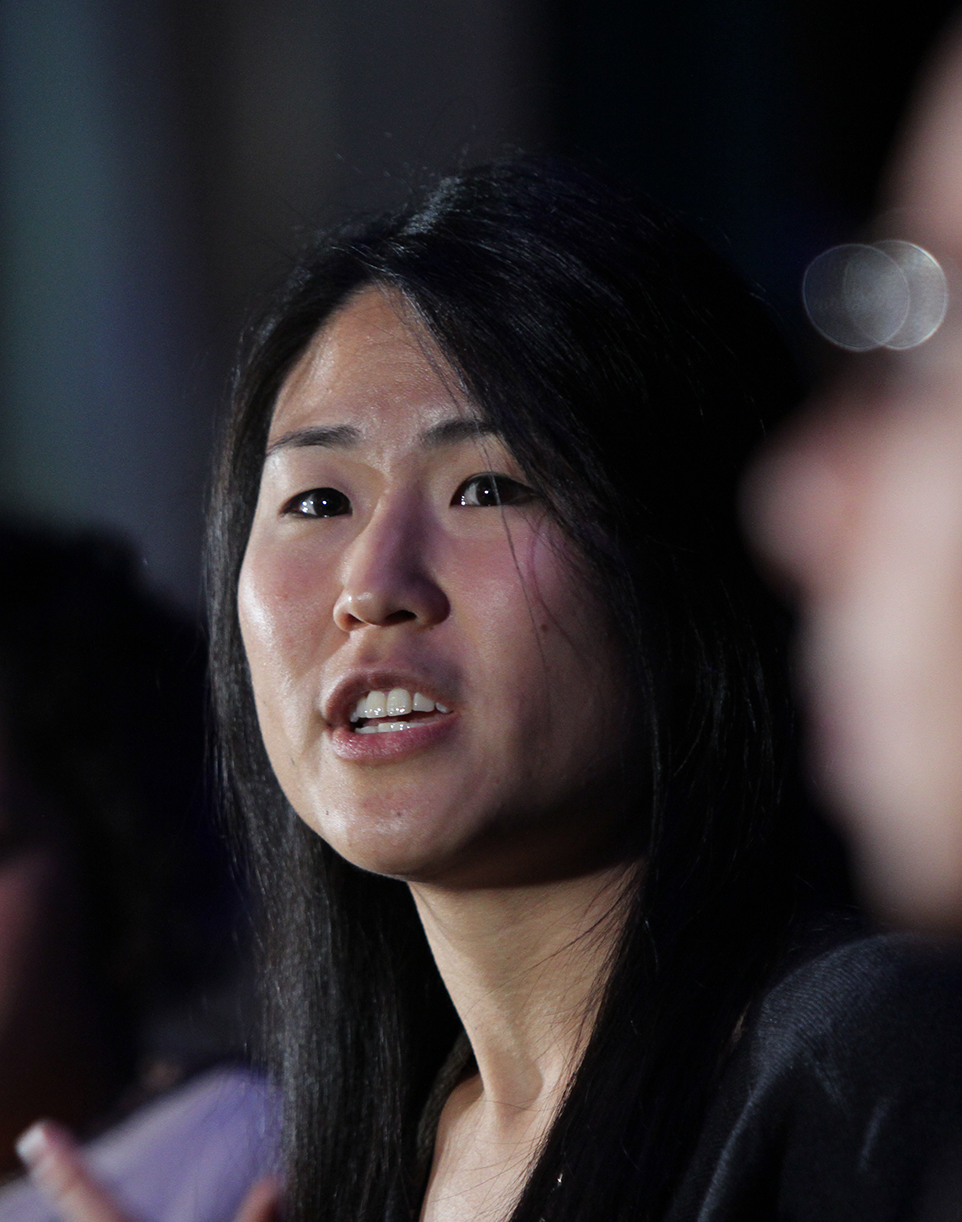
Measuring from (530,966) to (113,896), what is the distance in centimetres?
99

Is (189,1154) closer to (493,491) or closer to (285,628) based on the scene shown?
(285,628)

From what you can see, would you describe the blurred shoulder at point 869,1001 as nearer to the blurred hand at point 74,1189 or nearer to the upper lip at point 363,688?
the upper lip at point 363,688

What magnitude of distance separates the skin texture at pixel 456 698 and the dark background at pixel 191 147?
1.28 meters

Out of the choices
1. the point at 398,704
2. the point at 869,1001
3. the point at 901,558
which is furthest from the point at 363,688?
the point at 901,558

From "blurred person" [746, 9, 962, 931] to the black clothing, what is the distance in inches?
17.8

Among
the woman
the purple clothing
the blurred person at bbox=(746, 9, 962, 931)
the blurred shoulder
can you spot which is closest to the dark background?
the purple clothing

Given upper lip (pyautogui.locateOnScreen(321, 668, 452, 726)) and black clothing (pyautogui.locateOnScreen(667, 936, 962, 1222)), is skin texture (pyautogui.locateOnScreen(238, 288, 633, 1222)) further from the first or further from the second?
black clothing (pyautogui.locateOnScreen(667, 936, 962, 1222))

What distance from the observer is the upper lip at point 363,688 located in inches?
48.4

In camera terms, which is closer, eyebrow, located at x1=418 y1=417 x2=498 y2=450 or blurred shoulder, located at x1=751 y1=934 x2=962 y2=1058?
blurred shoulder, located at x1=751 y1=934 x2=962 y2=1058

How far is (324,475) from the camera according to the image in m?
1.37

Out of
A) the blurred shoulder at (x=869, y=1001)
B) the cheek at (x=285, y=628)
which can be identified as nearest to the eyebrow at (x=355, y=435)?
the cheek at (x=285, y=628)

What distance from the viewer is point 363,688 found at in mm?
1272

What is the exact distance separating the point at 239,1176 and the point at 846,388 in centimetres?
159

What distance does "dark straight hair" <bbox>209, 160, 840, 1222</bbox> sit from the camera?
1171mm
